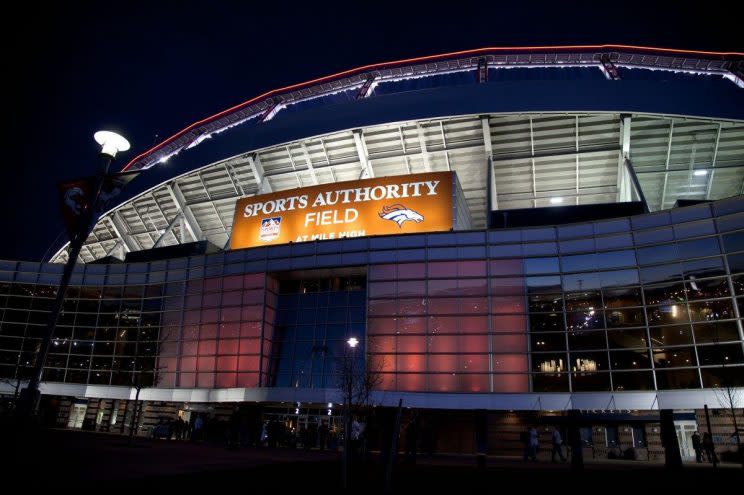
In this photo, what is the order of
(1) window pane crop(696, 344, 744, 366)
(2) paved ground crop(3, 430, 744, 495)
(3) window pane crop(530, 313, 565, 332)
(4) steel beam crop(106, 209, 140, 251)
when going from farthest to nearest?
(4) steel beam crop(106, 209, 140, 251) → (3) window pane crop(530, 313, 565, 332) → (1) window pane crop(696, 344, 744, 366) → (2) paved ground crop(3, 430, 744, 495)

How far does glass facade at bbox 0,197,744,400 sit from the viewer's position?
76.1 feet

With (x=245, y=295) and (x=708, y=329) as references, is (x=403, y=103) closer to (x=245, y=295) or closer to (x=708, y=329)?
(x=245, y=295)

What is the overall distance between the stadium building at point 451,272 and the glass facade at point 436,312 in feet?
0.33

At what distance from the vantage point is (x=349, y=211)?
3253 cm

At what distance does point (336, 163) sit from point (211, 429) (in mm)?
20054

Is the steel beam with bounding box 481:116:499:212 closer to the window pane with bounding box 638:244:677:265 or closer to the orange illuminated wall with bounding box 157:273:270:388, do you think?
the window pane with bounding box 638:244:677:265

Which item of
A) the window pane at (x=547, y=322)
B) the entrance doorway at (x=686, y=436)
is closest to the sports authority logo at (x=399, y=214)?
the window pane at (x=547, y=322)

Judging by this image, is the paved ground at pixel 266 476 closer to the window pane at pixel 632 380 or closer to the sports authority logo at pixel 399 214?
the window pane at pixel 632 380

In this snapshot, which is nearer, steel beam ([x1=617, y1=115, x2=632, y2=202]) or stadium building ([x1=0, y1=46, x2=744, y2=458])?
stadium building ([x1=0, y1=46, x2=744, y2=458])

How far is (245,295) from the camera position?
30609 mm

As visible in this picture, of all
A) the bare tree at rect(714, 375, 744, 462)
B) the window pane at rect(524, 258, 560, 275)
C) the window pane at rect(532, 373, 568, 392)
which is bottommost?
the bare tree at rect(714, 375, 744, 462)

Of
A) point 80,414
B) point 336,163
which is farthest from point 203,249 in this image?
point 80,414

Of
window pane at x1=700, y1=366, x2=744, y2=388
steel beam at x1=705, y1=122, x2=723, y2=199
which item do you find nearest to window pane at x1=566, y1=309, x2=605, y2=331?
window pane at x1=700, y1=366, x2=744, y2=388

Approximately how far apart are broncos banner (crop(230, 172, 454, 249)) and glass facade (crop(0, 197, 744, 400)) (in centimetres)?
239
